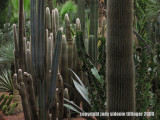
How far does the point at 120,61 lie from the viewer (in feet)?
7.77

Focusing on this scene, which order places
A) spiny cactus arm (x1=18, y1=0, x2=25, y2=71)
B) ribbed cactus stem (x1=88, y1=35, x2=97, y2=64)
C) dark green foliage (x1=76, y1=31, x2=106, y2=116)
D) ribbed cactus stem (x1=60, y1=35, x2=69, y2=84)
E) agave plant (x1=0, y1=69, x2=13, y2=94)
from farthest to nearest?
agave plant (x1=0, y1=69, x2=13, y2=94) → ribbed cactus stem (x1=88, y1=35, x2=97, y2=64) → ribbed cactus stem (x1=60, y1=35, x2=69, y2=84) → spiny cactus arm (x1=18, y1=0, x2=25, y2=71) → dark green foliage (x1=76, y1=31, x2=106, y2=116)

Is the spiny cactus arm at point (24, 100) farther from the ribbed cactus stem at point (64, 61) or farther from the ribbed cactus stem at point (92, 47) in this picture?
the ribbed cactus stem at point (92, 47)

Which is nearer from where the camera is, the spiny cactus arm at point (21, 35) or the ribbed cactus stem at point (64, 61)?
the spiny cactus arm at point (21, 35)

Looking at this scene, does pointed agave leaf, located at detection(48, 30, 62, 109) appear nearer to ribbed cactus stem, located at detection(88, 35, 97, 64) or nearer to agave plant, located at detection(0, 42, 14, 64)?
ribbed cactus stem, located at detection(88, 35, 97, 64)

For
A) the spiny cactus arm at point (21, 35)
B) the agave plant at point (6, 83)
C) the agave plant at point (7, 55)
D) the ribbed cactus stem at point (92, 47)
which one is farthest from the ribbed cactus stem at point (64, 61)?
the agave plant at point (6, 83)

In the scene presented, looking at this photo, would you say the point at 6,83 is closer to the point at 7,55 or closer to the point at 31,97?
the point at 7,55

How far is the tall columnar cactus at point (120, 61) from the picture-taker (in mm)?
2359

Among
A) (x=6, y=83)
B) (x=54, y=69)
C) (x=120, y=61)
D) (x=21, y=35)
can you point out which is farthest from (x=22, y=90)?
(x=6, y=83)

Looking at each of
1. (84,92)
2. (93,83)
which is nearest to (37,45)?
(93,83)

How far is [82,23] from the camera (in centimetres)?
524

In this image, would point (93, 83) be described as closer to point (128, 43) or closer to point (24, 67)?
point (128, 43)

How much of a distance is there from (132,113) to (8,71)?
571cm

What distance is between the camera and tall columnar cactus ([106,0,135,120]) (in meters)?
2.36

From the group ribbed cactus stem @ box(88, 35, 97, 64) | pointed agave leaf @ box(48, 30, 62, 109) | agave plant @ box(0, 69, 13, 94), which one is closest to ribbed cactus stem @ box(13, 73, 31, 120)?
pointed agave leaf @ box(48, 30, 62, 109)
